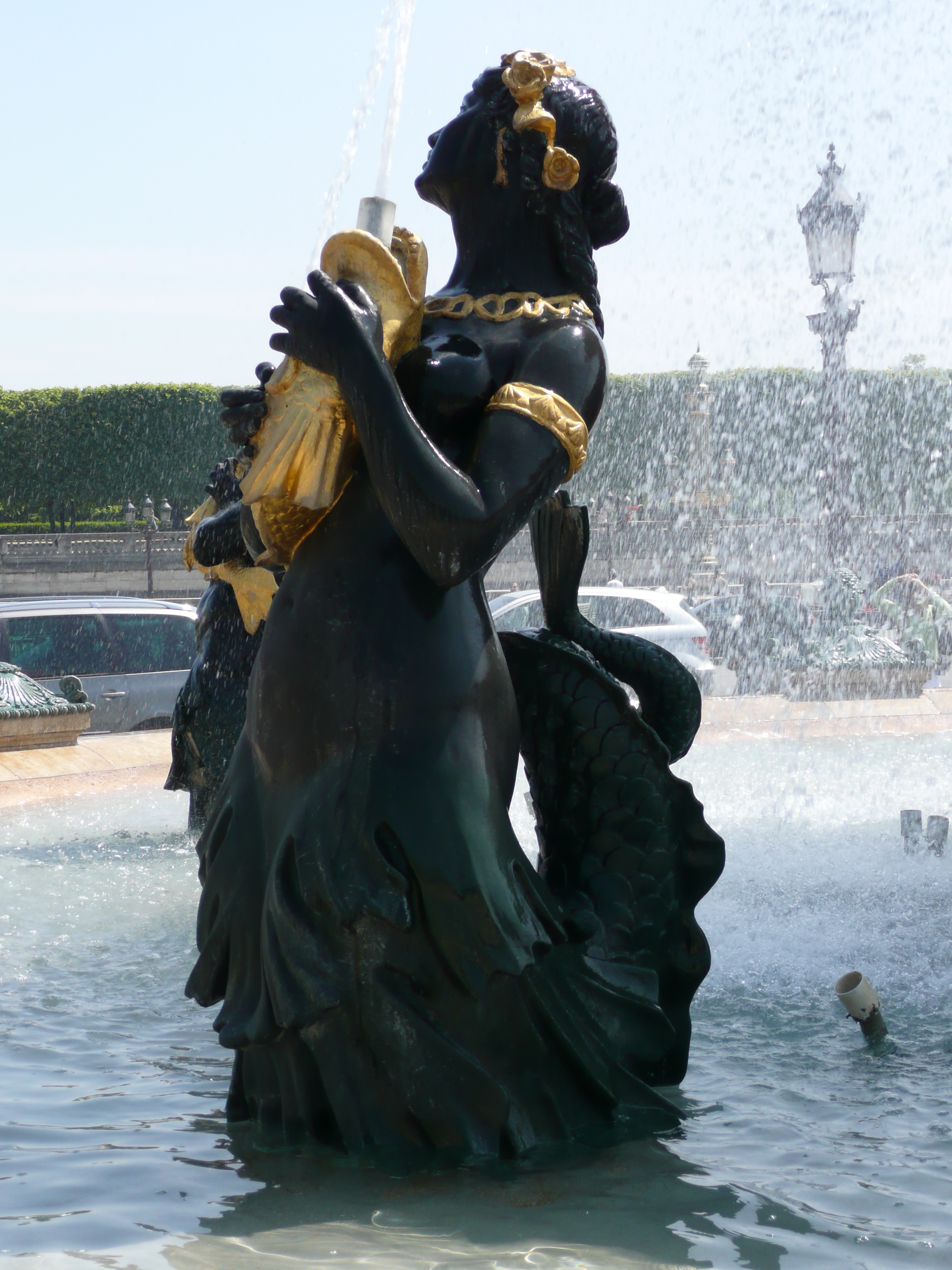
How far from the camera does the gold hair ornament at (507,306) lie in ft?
6.72

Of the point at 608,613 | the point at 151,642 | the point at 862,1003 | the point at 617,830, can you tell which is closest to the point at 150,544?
the point at 608,613

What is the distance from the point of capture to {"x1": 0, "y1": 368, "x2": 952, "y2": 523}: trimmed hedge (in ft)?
105

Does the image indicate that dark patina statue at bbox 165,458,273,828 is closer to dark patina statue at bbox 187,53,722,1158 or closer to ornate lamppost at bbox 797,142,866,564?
dark patina statue at bbox 187,53,722,1158

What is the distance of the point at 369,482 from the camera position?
1976 millimetres

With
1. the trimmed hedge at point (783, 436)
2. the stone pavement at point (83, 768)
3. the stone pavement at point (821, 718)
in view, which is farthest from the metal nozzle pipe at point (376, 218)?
the trimmed hedge at point (783, 436)

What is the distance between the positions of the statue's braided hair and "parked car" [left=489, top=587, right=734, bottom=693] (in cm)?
949

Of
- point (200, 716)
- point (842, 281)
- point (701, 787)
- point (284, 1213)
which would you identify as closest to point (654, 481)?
point (842, 281)

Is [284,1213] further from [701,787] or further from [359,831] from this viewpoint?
[701,787]

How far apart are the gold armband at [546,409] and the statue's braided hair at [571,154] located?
0.29 m

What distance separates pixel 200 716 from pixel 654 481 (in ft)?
129

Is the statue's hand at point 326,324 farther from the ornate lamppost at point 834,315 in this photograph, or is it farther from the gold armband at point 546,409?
the ornate lamppost at point 834,315

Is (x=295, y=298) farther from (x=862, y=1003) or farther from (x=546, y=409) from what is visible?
(x=862, y=1003)

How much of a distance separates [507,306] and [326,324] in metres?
0.33

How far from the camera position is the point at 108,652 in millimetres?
10469
